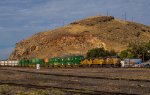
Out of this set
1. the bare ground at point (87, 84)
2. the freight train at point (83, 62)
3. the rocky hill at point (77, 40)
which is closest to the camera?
the bare ground at point (87, 84)

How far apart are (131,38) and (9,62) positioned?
76.5 meters

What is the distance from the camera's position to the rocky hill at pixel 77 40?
173500 millimetres

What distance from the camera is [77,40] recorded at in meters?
179

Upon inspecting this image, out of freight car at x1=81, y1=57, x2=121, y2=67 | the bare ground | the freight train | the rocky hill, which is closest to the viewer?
the bare ground

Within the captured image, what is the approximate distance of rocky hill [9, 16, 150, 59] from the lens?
173500 mm

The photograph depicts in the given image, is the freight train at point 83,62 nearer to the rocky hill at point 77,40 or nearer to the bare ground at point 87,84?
the bare ground at point 87,84

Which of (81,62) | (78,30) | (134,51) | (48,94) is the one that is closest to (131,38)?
(78,30)

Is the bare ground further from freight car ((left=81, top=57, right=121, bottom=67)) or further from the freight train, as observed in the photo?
the freight train

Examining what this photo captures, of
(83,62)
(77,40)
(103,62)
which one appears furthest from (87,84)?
(77,40)

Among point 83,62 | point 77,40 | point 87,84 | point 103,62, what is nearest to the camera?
point 87,84

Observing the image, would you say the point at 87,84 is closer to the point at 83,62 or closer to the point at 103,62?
the point at 103,62

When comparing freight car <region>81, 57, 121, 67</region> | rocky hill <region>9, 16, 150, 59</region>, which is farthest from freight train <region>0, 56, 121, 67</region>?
rocky hill <region>9, 16, 150, 59</region>

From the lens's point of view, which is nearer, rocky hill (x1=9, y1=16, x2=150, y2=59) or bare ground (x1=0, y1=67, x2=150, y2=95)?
bare ground (x1=0, y1=67, x2=150, y2=95)

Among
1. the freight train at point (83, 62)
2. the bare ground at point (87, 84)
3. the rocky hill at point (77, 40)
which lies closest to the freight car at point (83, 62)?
the freight train at point (83, 62)
